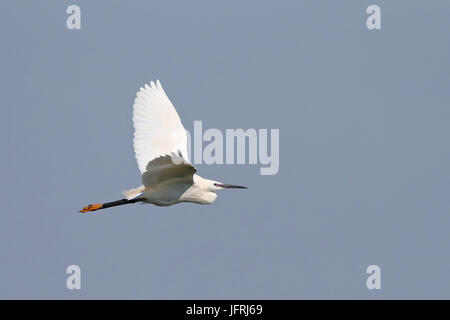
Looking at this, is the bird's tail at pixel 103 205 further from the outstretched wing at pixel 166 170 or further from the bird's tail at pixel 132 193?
the outstretched wing at pixel 166 170

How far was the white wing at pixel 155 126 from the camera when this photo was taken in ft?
45.5

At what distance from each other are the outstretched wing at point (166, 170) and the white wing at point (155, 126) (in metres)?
0.92

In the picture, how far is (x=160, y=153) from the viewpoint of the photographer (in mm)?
13859

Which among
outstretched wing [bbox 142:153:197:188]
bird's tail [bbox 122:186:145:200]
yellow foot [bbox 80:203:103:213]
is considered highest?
outstretched wing [bbox 142:153:197:188]

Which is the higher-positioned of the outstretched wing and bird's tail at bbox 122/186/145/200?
the outstretched wing

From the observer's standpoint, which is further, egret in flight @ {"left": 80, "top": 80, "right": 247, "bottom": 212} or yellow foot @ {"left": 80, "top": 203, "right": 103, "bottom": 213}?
yellow foot @ {"left": 80, "top": 203, "right": 103, "bottom": 213}

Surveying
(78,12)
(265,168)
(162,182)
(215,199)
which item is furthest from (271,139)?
(78,12)

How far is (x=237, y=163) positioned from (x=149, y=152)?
140 centimetres

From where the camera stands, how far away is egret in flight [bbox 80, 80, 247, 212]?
515 inches

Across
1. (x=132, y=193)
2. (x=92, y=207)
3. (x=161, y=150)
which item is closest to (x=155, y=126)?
(x=161, y=150)

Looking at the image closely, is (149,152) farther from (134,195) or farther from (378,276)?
(378,276)

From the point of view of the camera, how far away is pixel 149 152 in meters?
13.9

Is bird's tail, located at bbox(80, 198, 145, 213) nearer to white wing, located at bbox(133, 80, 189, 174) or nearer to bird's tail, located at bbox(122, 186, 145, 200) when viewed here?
bird's tail, located at bbox(122, 186, 145, 200)

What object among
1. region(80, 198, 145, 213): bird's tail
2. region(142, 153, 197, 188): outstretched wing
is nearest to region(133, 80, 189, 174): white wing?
region(80, 198, 145, 213): bird's tail
